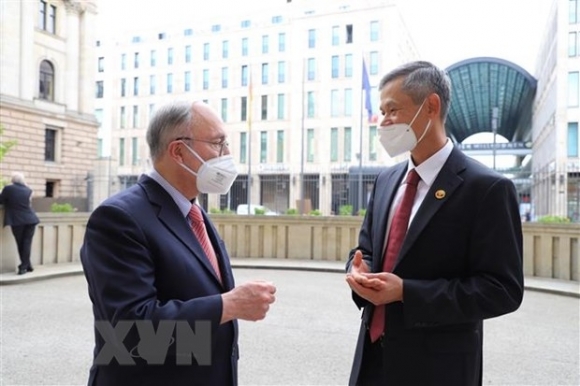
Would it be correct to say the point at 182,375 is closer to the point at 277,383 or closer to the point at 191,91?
the point at 277,383

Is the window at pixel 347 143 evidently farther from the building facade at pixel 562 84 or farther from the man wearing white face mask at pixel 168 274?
the man wearing white face mask at pixel 168 274

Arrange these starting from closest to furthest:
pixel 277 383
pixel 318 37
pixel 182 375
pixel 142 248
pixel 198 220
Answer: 1. pixel 142 248
2. pixel 182 375
3. pixel 198 220
4. pixel 277 383
5. pixel 318 37

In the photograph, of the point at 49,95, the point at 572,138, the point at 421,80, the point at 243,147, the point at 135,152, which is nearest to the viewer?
Result: the point at 421,80

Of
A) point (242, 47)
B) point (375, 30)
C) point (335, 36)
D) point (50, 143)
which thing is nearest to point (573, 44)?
point (375, 30)

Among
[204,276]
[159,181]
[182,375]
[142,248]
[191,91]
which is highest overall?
[191,91]

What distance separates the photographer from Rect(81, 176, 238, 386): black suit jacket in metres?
1.67

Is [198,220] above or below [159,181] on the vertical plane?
below

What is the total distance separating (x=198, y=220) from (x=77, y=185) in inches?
1362

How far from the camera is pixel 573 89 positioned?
2830 cm

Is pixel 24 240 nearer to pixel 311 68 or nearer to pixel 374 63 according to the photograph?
pixel 374 63

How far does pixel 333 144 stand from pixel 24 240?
40.2 meters

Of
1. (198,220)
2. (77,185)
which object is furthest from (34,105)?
(198,220)

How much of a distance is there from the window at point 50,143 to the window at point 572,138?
1358 inches

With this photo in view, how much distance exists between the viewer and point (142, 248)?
5.67 ft
